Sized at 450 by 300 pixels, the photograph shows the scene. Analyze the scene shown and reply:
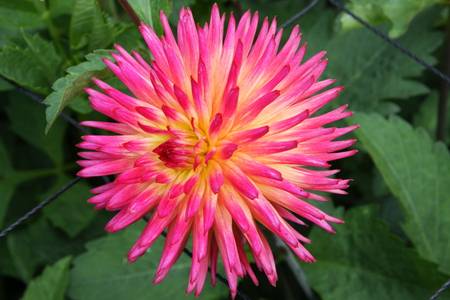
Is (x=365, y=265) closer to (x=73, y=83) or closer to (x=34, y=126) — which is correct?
(x=73, y=83)

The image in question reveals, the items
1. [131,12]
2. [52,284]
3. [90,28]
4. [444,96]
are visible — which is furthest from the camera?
[444,96]

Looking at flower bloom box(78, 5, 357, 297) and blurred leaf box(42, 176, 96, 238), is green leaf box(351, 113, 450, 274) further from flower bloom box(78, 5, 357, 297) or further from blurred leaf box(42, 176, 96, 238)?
blurred leaf box(42, 176, 96, 238)

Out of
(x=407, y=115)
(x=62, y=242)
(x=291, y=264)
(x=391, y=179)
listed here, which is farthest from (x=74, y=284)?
(x=407, y=115)

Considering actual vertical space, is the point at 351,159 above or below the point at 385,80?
below

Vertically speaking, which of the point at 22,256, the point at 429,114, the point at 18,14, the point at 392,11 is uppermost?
the point at 392,11

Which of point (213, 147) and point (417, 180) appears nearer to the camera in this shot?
point (213, 147)

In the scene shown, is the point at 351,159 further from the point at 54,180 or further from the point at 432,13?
the point at 54,180

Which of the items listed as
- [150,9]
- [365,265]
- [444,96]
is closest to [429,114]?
[444,96]
